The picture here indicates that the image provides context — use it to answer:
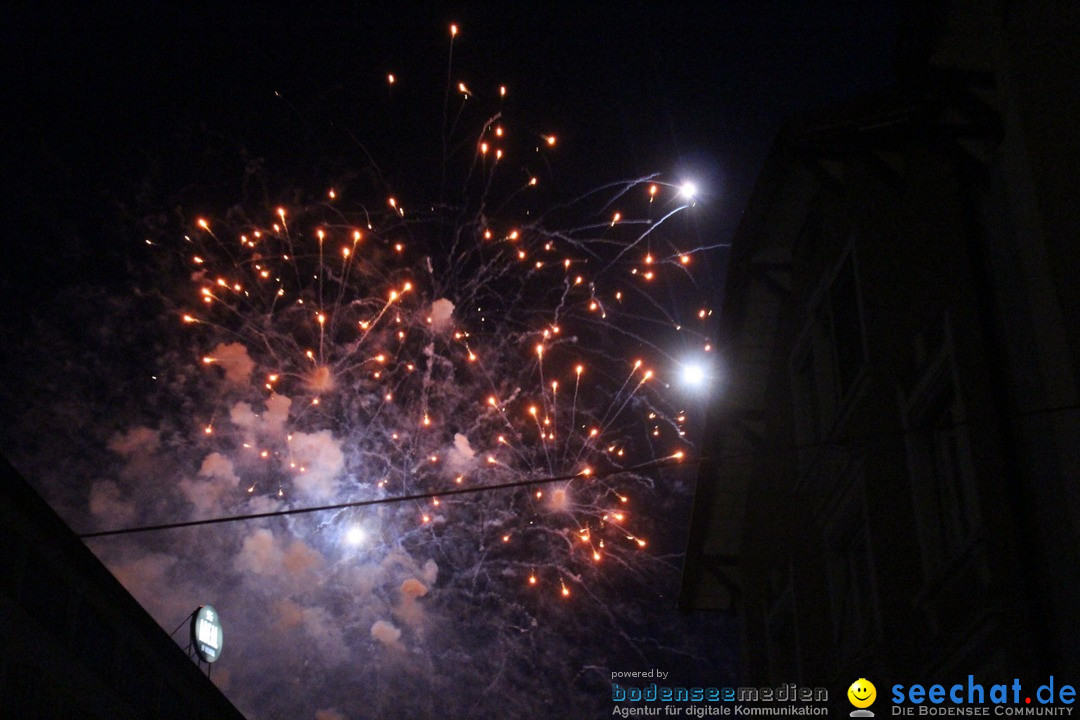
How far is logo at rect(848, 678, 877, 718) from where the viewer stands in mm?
9695

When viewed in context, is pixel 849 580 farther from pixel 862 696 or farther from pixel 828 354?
pixel 828 354

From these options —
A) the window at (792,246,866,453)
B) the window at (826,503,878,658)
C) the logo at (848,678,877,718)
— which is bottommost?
the logo at (848,678,877,718)

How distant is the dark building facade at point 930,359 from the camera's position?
7273mm

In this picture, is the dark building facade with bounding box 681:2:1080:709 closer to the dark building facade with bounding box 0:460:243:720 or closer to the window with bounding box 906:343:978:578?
the window with bounding box 906:343:978:578

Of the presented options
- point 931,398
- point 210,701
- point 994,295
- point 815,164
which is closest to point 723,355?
point 815,164

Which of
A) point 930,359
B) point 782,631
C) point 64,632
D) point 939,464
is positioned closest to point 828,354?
point 930,359

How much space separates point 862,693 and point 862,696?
0.03m

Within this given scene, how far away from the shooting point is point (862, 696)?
985 centimetres

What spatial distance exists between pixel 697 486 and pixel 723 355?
Answer: 200cm

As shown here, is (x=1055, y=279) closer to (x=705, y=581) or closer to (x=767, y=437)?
(x=767, y=437)

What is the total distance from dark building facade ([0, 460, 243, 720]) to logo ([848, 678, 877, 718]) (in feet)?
32.2

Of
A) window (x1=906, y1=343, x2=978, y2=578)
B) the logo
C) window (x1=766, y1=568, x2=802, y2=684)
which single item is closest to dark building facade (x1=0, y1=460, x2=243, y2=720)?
window (x1=766, y1=568, x2=802, y2=684)

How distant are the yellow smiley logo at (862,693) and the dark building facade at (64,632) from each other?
9.82 m

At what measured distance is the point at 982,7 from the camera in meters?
8.66
